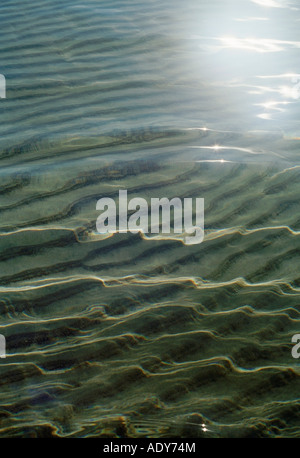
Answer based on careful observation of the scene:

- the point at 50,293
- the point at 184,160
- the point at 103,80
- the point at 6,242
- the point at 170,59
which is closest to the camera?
the point at 50,293

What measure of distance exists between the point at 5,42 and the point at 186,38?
1.63 meters

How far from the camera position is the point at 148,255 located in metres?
2.30

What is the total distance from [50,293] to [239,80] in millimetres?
2484

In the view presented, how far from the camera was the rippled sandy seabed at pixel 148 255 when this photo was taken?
180 centimetres

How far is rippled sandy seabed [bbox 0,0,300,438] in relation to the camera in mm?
1802

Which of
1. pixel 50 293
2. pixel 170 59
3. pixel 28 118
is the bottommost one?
pixel 50 293

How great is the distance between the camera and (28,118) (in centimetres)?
321

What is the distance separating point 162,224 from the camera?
8.04 feet

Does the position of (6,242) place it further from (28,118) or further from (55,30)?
(55,30)

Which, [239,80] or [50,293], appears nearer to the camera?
[50,293]
